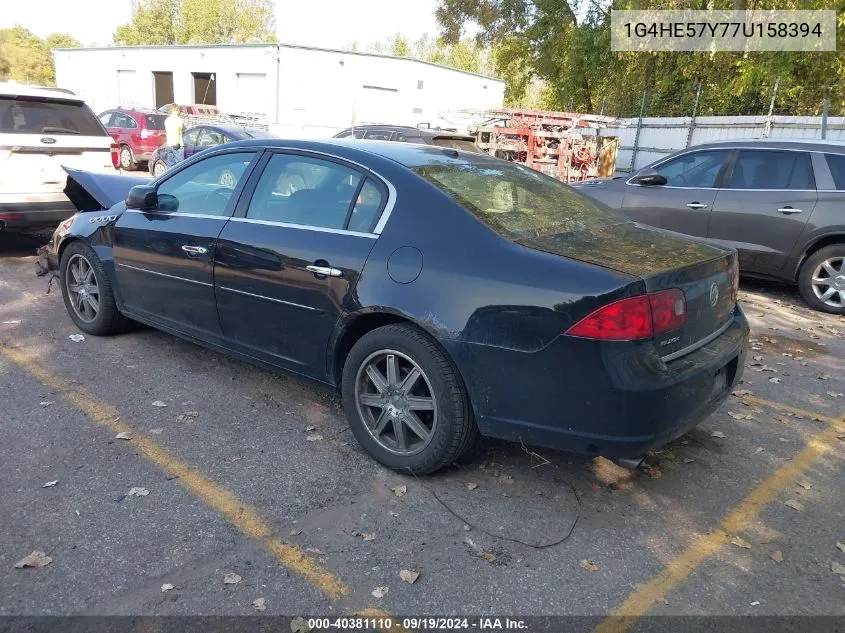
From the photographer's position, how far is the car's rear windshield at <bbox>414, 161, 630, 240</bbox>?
11.0 ft

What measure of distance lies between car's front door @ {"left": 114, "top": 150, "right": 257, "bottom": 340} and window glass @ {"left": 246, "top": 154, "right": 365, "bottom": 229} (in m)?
0.23

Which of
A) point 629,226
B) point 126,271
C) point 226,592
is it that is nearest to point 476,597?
point 226,592

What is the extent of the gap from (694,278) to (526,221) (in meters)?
0.85

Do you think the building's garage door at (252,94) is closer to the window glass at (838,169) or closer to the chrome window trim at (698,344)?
the window glass at (838,169)

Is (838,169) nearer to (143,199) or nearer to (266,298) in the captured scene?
(266,298)

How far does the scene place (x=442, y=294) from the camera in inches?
123

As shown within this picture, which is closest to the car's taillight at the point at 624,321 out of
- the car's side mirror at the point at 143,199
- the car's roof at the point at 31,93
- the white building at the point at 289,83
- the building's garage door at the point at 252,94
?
the car's side mirror at the point at 143,199

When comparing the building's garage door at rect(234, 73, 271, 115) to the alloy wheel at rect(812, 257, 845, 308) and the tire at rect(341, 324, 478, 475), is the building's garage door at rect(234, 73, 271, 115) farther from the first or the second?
the tire at rect(341, 324, 478, 475)

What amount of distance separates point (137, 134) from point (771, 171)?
16406 mm

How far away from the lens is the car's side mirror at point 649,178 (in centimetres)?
797

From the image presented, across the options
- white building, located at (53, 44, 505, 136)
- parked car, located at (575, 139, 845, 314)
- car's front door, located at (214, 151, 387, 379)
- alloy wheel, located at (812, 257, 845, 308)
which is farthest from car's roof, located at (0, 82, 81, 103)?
white building, located at (53, 44, 505, 136)

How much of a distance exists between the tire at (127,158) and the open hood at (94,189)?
1412cm

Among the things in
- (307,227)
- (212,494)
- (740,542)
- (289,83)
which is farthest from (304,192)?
(289,83)

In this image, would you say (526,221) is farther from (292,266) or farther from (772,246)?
(772,246)
